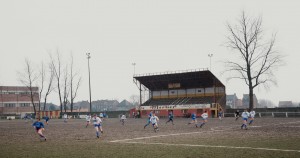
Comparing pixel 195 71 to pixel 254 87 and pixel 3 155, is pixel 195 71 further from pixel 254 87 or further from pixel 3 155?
pixel 3 155

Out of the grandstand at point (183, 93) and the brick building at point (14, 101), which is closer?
the grandstand at point (183, 93)

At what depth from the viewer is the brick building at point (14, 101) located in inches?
4109

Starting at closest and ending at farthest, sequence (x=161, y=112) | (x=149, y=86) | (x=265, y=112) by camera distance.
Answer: (x=265, y=112)
(x=161, y=112)
(x=149, y=86)

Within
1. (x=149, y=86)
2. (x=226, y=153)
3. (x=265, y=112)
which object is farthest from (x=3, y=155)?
(x=149, y=86)

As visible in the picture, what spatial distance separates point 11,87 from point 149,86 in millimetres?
53780

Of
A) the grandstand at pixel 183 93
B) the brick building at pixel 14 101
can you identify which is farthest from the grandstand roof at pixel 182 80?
the brick building at pixel 14 101

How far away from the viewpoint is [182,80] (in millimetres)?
76375

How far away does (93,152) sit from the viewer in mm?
13859

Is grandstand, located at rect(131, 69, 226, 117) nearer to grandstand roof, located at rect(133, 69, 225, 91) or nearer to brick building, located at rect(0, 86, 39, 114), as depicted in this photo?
grandstand roof, located at rect(133, 69, 225, 91)

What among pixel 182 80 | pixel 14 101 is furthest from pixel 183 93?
pixel 14 101

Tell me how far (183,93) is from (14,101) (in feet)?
201

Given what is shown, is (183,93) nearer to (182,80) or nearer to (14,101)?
(182,80)

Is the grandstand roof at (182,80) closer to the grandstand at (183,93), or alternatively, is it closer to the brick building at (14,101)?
the grandstand at (183,93)

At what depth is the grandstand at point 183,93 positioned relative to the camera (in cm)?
6969
